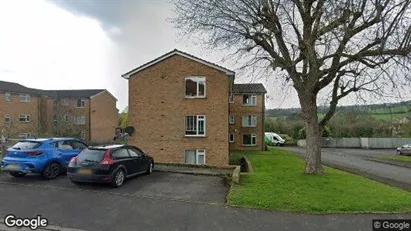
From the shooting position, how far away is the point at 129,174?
36.4ft

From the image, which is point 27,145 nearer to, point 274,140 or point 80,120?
point 80,120

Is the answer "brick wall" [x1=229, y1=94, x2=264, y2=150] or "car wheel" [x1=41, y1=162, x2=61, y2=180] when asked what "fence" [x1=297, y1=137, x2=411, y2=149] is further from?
"car wheel" [x1=41, y1=162, x2=61, y2=180]

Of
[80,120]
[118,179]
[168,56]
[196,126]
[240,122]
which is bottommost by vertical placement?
[118,179]

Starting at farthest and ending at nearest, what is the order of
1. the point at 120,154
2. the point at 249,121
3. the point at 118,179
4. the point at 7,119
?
the point at 7,119 < the point at 249,121 < the point at 120,154 < the point at 118,179

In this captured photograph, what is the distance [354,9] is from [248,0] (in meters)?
4.37

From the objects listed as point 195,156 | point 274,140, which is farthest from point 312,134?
point 274,140

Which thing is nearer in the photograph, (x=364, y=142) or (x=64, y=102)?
(x=64, y=102)

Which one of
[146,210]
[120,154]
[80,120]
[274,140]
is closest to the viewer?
[146,210]

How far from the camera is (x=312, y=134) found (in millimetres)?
13695

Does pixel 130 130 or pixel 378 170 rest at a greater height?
pixel 130 130

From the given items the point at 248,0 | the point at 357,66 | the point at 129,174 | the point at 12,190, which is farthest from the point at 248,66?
the point at 12,190

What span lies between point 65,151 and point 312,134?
1069 centimetres

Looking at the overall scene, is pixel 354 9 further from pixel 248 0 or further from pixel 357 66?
pixel 248 0

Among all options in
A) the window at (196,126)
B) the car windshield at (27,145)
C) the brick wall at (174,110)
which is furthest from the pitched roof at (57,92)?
the car windshield at (27,145)
